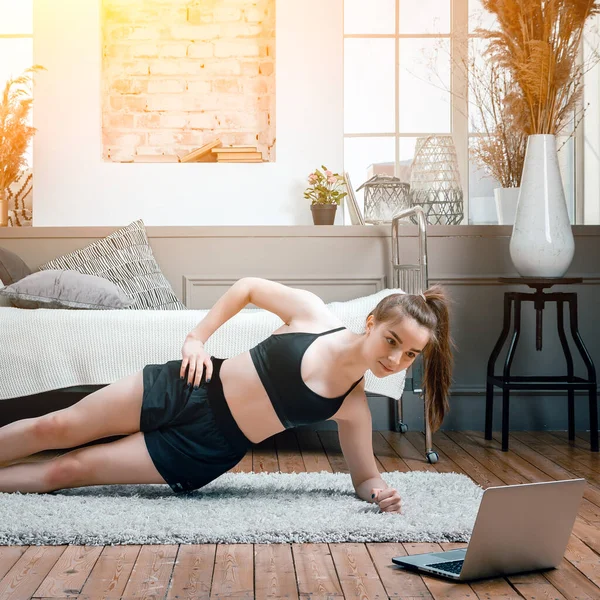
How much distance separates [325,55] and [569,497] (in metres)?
2.92

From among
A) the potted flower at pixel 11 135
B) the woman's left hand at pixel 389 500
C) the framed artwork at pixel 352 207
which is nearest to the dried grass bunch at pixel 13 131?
the potted flower at pixel 11 135

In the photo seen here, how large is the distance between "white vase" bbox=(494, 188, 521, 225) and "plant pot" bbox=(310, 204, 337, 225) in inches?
29.1

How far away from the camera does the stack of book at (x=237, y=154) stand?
4066 mm

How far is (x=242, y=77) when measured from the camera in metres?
4.18

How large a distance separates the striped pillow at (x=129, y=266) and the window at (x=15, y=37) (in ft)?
3.22

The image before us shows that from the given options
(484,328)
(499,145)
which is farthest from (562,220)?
(499,145)

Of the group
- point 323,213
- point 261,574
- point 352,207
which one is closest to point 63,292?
point 323,213

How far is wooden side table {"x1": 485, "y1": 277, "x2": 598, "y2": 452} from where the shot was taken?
296cm

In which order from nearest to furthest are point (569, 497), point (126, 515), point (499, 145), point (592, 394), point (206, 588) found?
point (206, 588), point (569, 497), point (126, 515), point (592, 394), point (499, 145)

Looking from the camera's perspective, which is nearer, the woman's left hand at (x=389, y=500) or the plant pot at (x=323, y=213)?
the woman's left hand at (x=389, y=500)

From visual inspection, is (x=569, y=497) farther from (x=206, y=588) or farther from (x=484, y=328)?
(x=484, y=328)

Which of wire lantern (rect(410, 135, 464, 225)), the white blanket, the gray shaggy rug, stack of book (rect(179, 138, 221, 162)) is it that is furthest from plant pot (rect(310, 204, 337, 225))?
the gray shaggy rug

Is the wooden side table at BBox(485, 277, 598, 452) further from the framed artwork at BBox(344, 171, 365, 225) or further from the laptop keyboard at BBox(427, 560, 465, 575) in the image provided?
the laptop keyboard at BBox(427, 560, 465, 575)

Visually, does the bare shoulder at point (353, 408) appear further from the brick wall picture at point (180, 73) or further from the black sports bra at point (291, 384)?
the brick wall picture at point (180, 73)
